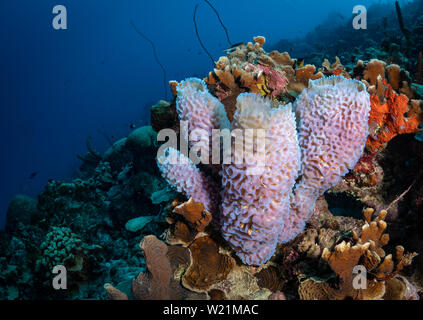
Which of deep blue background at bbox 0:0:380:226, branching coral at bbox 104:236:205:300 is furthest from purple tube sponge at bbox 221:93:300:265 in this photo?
deep blue background at bbox 0:0:380:226

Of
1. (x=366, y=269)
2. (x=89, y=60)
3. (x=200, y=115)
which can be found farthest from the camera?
(x=89, y=60)

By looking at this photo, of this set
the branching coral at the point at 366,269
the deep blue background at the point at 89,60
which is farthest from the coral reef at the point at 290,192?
the deep blue background at the point at 89,60

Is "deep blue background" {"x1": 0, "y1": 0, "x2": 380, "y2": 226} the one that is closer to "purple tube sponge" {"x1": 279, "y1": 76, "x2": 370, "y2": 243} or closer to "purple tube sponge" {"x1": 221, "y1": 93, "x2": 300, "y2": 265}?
"purple tube sponge" {"x1": 279, "y1": 76, "x2": 370, "y2": 243}

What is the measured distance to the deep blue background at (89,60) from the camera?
209 feet

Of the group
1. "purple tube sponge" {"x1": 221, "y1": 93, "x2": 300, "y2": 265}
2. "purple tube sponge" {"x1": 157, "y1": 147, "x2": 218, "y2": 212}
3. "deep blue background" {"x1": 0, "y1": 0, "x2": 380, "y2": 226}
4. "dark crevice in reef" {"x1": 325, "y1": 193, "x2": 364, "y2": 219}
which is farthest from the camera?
"deep blue background" {"x1": 0, "y1": 0, "x2": 380, "y2": 226}

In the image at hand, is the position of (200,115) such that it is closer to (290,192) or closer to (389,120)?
(290,192)

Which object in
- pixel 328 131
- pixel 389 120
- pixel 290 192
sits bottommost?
pixel 290 192

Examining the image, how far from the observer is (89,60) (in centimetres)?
10231

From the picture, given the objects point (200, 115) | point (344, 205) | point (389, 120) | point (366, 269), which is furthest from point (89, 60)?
point (366, 269)

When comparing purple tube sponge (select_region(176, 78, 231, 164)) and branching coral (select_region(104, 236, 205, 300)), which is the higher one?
purple tube sponge (select_region(176, 78, 231, 164))

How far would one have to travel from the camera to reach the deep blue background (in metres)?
63.6

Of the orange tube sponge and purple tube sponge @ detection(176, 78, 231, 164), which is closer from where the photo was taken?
purple tube sponge @ detection(176, 78, 231, 164)

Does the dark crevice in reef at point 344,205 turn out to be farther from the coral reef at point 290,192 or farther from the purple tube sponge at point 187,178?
the purple tube sponge at point 187,178

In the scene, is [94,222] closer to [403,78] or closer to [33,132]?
[403,78]
